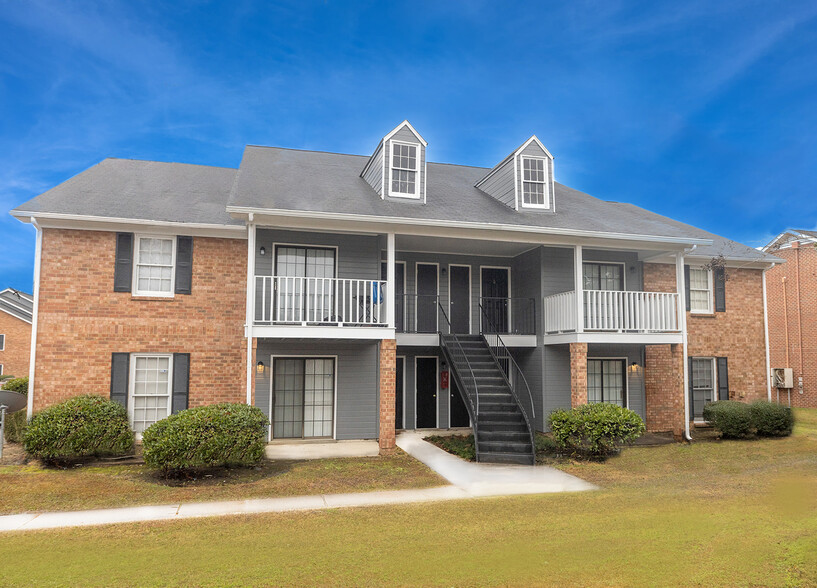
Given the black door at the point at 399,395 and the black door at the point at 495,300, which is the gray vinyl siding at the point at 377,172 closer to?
the black door at the point at 495,300

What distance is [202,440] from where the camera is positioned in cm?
963

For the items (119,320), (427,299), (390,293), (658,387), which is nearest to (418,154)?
(427,299)

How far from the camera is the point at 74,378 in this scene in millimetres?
12945

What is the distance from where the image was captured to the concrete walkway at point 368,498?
7.57 meters

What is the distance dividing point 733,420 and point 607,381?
10.5 feet

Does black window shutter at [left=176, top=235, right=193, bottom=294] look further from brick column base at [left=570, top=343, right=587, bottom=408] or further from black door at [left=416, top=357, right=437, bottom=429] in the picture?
brick column base at [left=570, top=343, right=587, bottom=408]

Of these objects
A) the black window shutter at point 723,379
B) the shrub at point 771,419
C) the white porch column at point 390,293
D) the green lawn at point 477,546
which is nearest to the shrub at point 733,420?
the shrub at point 771,419

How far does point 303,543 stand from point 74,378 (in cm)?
922

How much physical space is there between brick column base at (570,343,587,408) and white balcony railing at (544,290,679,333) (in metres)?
0.63

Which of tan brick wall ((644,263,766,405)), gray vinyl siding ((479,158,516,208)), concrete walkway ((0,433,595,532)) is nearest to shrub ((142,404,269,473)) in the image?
concrete walkway ((0,433,595,532))

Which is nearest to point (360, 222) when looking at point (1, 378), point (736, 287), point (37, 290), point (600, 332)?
point (600, 332)

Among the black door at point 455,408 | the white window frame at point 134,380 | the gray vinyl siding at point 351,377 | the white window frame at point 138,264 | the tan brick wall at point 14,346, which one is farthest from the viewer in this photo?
the tan brick wall at point 14,346

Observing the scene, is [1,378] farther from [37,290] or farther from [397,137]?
[397,137]

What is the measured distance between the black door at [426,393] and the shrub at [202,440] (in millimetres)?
5934
